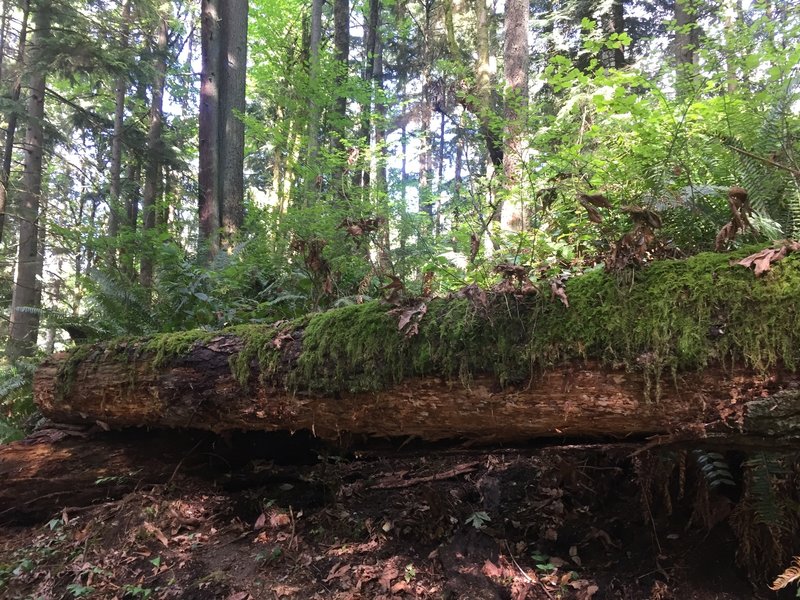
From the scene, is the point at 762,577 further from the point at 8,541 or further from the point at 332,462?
the point at 8,541

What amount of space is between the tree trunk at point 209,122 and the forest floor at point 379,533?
5.90 metres

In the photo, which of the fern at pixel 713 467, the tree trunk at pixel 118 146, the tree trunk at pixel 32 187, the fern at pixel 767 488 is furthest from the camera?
the tree trunk at pixel 118 146

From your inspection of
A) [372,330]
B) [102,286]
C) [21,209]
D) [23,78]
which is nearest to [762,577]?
[372,330]

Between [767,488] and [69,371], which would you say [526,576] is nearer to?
[767,488]

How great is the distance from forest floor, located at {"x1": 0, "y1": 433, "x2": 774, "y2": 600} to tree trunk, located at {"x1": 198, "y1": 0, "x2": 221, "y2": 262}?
5.90m

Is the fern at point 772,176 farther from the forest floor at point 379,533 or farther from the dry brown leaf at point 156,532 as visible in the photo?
the dry brown leaf at point 156,532

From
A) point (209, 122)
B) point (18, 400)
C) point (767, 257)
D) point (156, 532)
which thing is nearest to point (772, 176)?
point (767, 257)

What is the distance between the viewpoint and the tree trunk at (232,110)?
363 inches

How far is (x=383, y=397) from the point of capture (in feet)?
9.06

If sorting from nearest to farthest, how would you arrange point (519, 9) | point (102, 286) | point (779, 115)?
point (779, 115), point (102, 286), point (519, 9)

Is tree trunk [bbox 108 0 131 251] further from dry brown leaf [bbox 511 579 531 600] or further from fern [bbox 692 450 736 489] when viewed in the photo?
fern [bbox 692 450 736 489]

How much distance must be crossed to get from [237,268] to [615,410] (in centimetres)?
498

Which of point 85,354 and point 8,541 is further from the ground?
point 85,354

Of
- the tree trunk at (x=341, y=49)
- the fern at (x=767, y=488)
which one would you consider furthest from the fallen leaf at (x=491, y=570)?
the tree trunk at (x=341, y=49)
